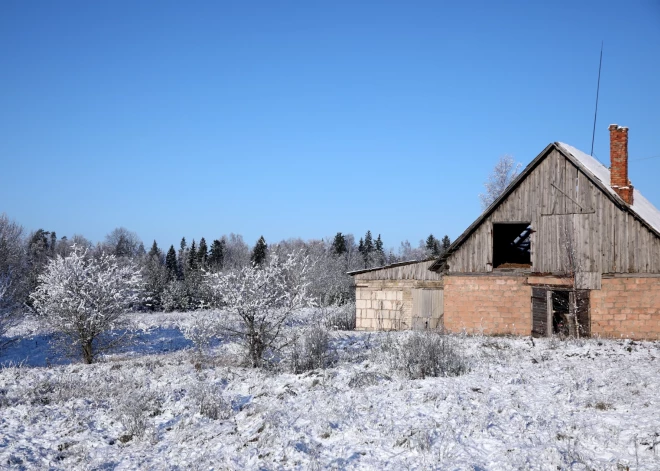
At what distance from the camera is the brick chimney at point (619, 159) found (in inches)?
743

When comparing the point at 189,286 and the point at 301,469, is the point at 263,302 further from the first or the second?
the point at 189,286

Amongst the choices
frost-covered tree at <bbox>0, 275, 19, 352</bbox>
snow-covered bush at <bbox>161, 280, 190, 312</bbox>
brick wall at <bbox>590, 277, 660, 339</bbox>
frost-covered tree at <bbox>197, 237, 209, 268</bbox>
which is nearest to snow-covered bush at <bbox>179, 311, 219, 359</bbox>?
frost-covered tree at <bbox>0, 275, 19, 352</bbox>

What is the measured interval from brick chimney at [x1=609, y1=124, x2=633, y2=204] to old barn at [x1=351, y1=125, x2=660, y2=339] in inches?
1.3

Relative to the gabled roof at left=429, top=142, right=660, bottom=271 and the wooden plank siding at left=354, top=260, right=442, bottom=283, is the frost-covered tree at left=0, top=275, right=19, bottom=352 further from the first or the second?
the gabled roof at left=429, top=142, right=660, bottom=271

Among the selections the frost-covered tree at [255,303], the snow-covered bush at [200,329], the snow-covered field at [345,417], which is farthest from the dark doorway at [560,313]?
the snow-covered bush at [200,329]

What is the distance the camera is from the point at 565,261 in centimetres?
1855

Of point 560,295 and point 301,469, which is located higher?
point 560,295

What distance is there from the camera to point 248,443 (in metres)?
8.07

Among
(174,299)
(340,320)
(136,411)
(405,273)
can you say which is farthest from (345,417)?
(174,299)

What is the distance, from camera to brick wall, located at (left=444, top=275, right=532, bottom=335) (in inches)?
756

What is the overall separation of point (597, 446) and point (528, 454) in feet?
3.48

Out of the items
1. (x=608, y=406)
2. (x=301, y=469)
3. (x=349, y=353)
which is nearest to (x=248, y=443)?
(x=301, y=469)

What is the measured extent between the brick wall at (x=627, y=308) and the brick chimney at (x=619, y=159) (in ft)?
11.0

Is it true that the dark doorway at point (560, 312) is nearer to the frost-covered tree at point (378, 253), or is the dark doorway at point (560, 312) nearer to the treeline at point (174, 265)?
the treeline at point (174, 265)
